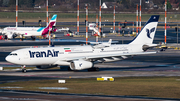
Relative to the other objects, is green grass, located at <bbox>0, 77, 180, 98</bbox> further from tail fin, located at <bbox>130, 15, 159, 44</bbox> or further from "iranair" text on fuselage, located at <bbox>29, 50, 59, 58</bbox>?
tail fin, located at <bbox>130, 15, 159, 44</bbox>

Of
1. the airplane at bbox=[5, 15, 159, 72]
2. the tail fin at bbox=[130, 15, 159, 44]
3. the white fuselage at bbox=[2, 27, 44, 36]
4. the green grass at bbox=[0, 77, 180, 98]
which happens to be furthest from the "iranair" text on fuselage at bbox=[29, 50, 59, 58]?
the white fuselage at bbox=[2, 27, 44, 36]

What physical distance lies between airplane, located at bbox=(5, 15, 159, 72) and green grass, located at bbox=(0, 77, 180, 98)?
8.13 m

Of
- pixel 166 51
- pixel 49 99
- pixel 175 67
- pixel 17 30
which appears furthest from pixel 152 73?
pixel 17 30

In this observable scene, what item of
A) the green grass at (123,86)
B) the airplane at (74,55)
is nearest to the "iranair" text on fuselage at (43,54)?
the airplane at (74,55)

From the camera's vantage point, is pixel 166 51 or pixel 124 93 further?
pixel 166 51

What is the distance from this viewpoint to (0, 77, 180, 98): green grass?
3719 cm

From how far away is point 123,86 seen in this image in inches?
1624

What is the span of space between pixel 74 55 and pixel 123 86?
16.8 metres

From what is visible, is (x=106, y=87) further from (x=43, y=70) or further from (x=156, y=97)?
(x=43, y=70)

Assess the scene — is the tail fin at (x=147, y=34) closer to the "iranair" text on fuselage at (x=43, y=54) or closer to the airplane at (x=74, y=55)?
the airplane at (x=74, y=55)

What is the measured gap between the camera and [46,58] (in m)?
54.2

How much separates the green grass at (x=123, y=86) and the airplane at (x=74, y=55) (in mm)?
8128

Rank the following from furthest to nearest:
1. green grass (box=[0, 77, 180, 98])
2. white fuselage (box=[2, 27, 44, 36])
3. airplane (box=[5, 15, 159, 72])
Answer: white fuselage (box=[2, 27, 44, 36]) → airplane (box=[5, 15, 159, 72]) → green grass (box=[0, 77, 180, 98])

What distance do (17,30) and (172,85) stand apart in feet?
299
